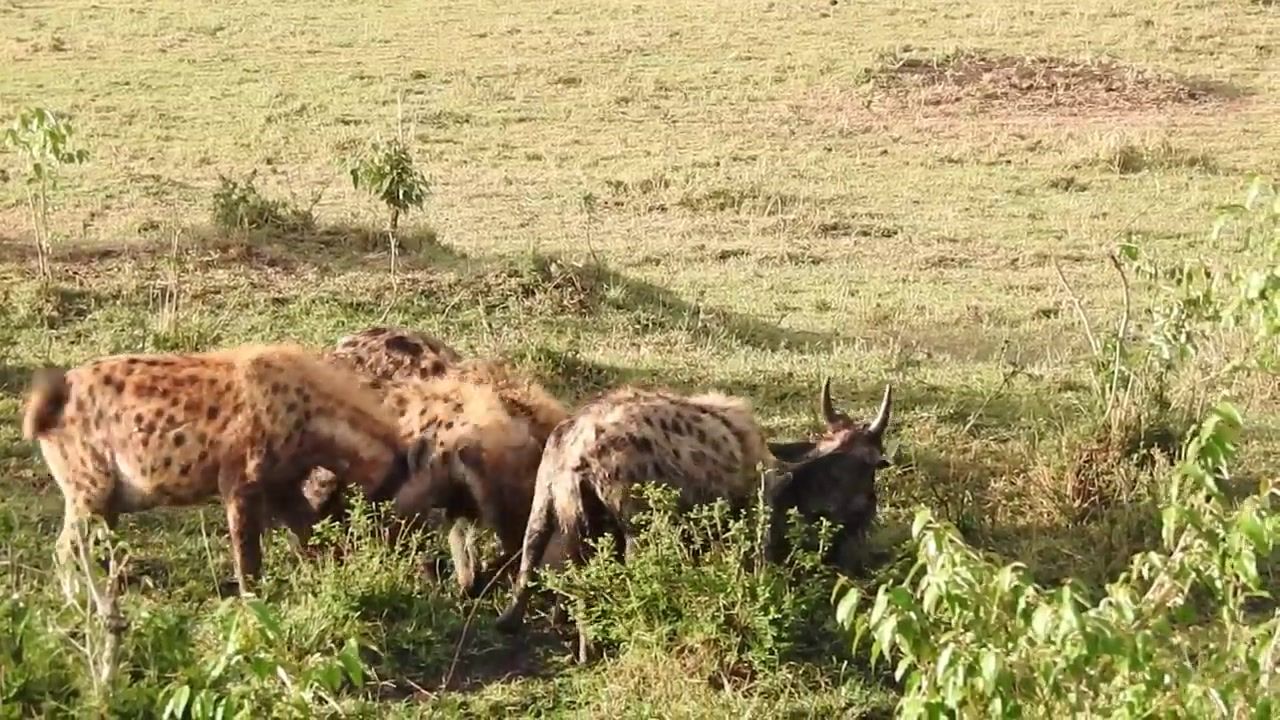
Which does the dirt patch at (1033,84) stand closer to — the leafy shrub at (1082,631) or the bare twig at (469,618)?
the bare twig at (469,618)

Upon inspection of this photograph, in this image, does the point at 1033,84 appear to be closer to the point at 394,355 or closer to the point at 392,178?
the point at 392,178

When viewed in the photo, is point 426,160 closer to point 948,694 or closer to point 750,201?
point 750,201

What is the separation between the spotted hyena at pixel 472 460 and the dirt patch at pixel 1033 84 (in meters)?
12.6

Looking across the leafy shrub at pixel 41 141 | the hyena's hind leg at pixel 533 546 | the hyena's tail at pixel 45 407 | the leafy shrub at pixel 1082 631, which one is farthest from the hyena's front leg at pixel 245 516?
the leafy shrub at pixel 41 141

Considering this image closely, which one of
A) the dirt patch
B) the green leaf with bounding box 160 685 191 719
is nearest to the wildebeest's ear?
the green leaf with bounding box 160 685 191 719

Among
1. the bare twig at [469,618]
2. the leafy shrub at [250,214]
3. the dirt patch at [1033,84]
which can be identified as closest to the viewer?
the bare twig at [469,618]

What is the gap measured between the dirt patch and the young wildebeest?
1244 centimetres

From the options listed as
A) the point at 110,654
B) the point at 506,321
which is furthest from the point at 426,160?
the point at 110,654

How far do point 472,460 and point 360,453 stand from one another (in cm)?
41

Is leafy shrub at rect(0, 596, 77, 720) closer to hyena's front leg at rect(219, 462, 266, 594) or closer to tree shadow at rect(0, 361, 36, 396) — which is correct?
hyena's front leg at rect(219, 462, 266, 594)

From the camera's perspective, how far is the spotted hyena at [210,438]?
6062 millimetres

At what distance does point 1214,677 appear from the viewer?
3.84 meters

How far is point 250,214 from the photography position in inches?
456

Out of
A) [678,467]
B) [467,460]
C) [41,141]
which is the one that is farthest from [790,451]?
[41,141]
